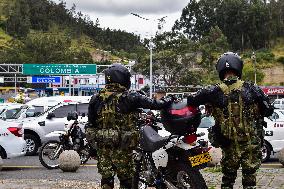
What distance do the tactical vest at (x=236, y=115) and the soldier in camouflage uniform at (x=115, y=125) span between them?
89 cm

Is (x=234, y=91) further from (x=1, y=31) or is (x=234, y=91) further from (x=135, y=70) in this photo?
(x=1, y=31)

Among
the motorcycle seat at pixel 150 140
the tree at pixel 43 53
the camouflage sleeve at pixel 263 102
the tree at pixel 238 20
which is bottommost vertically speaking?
the motorcycle seat at pixel 150 140

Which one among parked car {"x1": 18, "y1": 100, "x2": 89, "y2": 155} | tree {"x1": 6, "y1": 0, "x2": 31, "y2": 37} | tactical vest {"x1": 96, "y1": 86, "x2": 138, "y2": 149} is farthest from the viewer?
tree {"x1": 6, "y1": 0, "x2": 31, "y2": 37}

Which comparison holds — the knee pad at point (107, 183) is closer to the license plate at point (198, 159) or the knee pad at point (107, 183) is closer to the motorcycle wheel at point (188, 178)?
the motorcycle wheel at point (188, 178)

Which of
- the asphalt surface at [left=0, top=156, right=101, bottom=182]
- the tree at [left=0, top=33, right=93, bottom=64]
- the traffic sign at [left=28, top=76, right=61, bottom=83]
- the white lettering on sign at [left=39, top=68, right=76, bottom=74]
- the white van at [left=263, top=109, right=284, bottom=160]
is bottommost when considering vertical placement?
the asphalt surface at [left=0, top=156, right=101, bottom=182]

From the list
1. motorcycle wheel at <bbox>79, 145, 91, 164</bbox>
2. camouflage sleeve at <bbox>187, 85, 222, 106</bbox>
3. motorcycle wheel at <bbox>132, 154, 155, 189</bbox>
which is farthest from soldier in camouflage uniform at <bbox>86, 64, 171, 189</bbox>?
motorcycle wheel at <bbox>79, 145, 91, 164</bbox>

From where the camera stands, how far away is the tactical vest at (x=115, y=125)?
6035 millimetres

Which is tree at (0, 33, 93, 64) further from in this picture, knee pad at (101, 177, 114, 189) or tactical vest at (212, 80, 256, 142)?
tactical vest at (212, 80, 256, 142)

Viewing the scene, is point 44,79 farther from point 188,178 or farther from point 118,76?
point 188,178

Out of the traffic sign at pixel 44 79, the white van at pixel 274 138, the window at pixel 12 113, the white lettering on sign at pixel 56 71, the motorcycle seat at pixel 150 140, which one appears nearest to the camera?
the motorcycle seat at pixel 150 140

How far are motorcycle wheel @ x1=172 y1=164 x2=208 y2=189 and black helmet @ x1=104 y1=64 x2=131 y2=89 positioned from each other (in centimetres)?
111

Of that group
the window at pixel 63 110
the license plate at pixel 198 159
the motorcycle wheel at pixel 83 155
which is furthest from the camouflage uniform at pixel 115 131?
the window at pixel 63 110

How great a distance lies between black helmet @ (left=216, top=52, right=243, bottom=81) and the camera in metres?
5.80

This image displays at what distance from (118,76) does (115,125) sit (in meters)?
0.55
